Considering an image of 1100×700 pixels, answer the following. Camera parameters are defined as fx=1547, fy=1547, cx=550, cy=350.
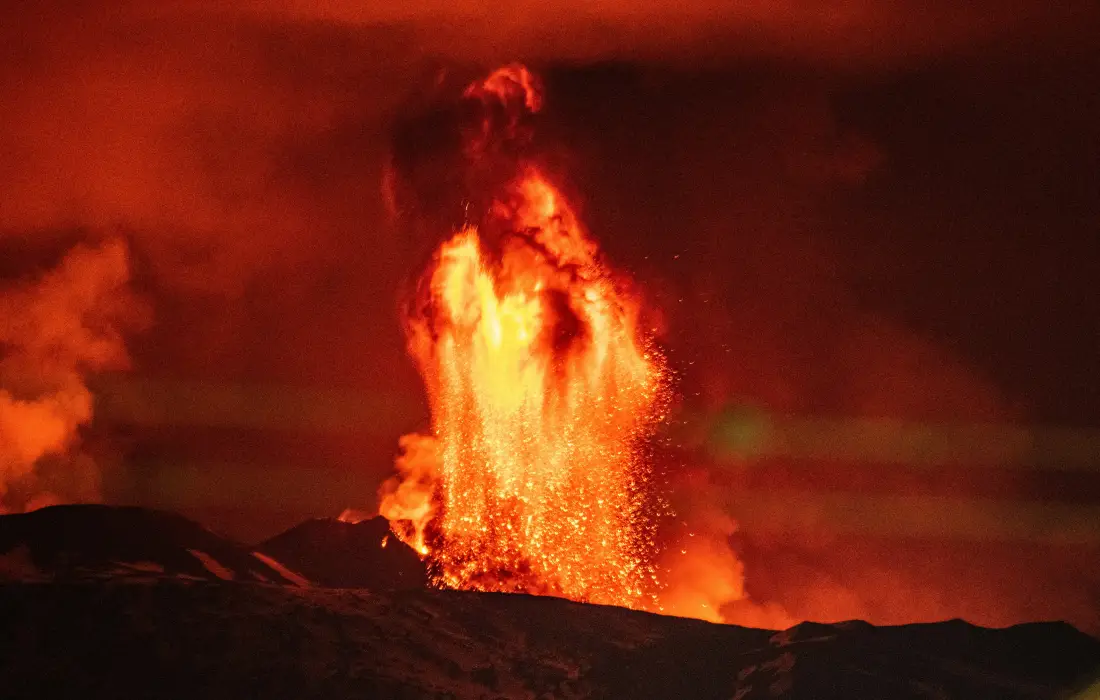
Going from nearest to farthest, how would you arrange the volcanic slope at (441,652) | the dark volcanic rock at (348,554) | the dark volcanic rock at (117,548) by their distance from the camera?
1. the volcanic slope at (441,652)
2. the dark volcanic rock at (117,548)
3. the dark volcanic rock at (348,554)

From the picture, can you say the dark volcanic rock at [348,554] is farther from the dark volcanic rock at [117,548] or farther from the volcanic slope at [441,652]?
the volcanic slope at [441,652]

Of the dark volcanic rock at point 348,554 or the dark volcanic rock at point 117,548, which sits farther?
the dark volcanic rock at point 348,554

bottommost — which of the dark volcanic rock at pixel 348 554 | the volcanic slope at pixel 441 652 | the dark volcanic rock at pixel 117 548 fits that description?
the volcanic slope at pixel 441 652

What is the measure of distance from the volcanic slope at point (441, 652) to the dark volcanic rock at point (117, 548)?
12403 millimetres

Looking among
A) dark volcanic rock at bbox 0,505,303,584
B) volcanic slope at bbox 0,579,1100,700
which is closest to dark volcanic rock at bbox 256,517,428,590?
dark volcanic rock at bbox 0,505,303,584

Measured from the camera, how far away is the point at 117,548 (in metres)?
152

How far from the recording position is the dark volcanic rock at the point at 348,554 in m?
176

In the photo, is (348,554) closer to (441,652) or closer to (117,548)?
(117,548)

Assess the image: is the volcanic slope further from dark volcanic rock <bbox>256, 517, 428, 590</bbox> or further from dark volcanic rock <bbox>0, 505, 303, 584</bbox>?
dark volcanic rock <bbox>256, 517, 428, 590</bbox>

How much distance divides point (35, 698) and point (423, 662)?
29.4 meters

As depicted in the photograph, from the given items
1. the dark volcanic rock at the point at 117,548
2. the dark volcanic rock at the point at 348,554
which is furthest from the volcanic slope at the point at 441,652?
the dark volcanic rock at the point at 348,554

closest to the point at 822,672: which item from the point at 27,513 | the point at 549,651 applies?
the point at 549,651

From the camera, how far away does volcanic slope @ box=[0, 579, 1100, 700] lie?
118062 millimetres

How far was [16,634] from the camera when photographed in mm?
121500
